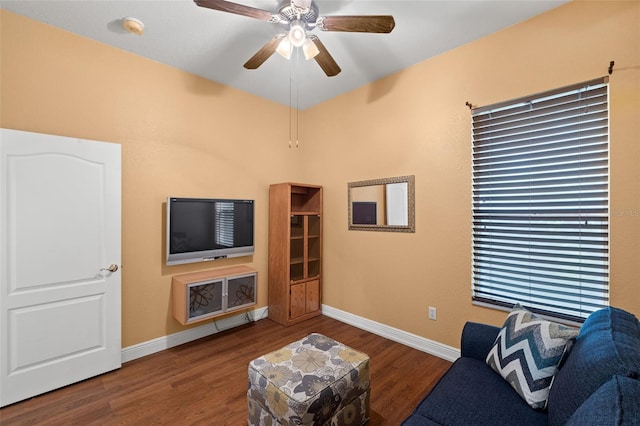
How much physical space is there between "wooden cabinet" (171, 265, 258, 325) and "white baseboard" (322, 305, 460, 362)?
1.13 meters

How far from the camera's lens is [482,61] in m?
2.43

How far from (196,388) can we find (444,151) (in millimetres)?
2998

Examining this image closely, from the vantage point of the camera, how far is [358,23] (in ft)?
5.97

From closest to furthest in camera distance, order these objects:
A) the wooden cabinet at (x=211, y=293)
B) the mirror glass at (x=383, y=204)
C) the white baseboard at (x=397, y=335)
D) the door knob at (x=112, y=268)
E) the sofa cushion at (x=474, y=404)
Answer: the sofa cushion at (x=474, y=404) → the door knob at (x=112, y=268) → the white baseboard at (x=397, y=335) → the wooden cabinet at (x=211, y=293) → the mirror glass at (x=383, y=204)

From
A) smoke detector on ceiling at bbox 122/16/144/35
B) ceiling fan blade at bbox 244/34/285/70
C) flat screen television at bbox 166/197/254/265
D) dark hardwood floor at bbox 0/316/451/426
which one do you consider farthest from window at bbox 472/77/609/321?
smoke detector on ceiling at bbox 122/16/144/35

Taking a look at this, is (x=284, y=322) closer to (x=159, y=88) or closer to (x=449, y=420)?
(x=449, y=420)

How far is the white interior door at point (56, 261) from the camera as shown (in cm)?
203

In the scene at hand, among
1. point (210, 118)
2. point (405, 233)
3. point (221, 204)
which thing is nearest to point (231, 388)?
point (221, 204)

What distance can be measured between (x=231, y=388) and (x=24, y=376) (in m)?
1.52

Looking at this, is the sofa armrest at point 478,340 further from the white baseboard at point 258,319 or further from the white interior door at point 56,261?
the white interior door at point 56,261

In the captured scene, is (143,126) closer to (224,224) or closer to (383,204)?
(224,224)

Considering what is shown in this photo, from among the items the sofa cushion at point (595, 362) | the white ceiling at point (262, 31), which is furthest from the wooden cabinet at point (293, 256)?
the sofa cushion at point (595, 362)

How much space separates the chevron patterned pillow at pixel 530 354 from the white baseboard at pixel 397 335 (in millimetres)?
1099

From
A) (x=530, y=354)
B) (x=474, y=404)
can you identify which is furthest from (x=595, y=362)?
(x=474, y=404)
